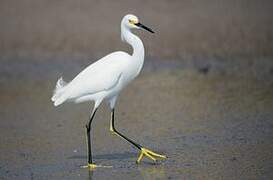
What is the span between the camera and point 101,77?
8.62 metres

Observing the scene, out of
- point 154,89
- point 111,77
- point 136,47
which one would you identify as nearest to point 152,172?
point 111,77

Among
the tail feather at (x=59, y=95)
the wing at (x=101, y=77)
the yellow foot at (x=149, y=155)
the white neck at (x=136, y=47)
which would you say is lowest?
the yellow foot at (x=149, y=155)

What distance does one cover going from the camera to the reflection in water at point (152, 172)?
7.87 meters

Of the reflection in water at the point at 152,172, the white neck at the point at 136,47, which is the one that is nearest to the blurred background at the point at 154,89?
the reflection in water at the point at 152,172

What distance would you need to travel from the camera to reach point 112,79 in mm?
8562

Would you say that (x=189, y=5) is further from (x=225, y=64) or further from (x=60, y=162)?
(x=60, y=162)

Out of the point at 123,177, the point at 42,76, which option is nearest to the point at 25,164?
the point at 123,177

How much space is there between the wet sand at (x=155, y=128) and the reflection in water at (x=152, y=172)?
0.01 m

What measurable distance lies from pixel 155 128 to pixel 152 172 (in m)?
2.25

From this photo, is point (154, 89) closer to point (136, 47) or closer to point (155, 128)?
point (155, 128)

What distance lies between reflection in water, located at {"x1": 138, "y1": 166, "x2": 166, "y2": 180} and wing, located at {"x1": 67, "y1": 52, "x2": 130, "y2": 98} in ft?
3.51

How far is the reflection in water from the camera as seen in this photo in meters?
7.87

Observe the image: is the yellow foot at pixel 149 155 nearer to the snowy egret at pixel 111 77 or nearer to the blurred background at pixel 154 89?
the snowy egret at pixel 111 77

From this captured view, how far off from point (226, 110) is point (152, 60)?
485 cm
